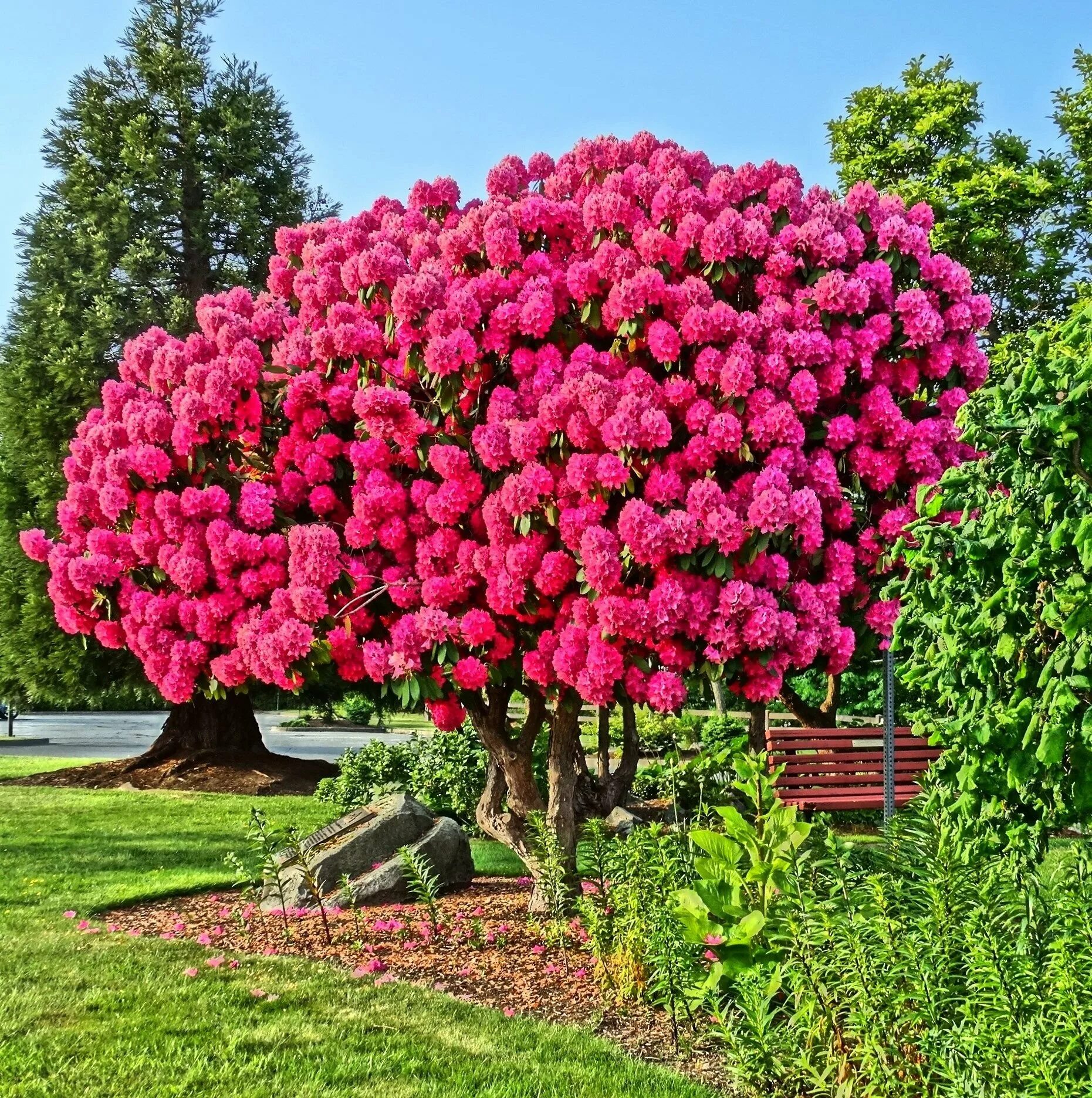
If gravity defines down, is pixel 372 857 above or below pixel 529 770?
below

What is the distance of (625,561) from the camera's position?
207 inches

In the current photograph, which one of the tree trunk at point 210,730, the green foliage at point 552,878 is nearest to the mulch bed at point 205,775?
the tree trunk at point 210,730

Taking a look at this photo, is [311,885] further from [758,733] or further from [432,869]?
[758,733]

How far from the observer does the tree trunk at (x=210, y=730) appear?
17.6 m

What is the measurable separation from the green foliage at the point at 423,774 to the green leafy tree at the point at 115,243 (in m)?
6.88

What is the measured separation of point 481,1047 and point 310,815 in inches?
315

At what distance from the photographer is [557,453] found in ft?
18.2

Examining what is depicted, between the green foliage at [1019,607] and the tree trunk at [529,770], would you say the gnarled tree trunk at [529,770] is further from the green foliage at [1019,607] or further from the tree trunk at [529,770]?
the green foliage at [1019,607]

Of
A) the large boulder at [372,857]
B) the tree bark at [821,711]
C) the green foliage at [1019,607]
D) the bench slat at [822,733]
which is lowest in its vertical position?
the large boulder at [372,857]

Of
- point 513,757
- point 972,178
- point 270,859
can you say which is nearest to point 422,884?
point 513,757

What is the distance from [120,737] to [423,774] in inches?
918

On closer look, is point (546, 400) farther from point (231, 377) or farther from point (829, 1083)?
point (829, 1083)

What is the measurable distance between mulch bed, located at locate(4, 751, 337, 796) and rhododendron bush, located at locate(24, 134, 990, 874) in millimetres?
9478

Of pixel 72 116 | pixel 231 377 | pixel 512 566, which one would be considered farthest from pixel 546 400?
pixel 72 116
